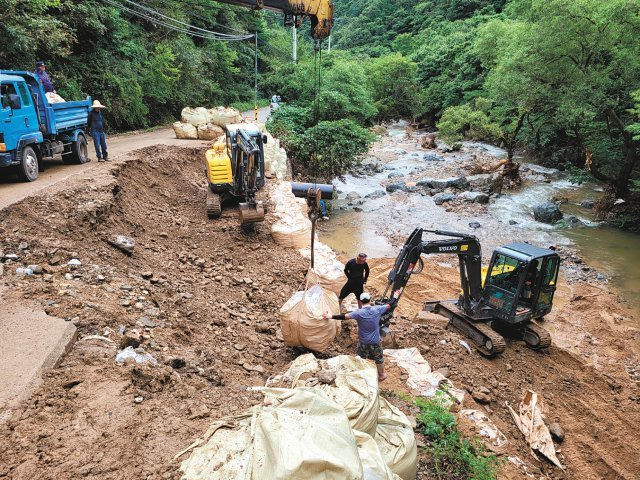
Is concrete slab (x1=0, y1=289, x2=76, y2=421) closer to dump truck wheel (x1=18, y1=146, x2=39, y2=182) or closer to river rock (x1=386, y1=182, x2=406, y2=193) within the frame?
dump truck wheel (x1=18, y1=146, x2=39, y2=182)

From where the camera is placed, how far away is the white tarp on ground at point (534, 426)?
17.5 feet

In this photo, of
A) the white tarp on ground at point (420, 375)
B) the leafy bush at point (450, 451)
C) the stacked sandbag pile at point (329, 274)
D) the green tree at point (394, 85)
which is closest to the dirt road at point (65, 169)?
the stacked sandbag pile at point (329, 274)

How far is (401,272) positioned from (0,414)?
5225 mm

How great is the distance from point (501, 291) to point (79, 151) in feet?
34.2

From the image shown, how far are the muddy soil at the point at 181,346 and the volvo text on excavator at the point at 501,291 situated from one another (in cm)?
36

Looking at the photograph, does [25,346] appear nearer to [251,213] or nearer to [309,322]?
[309,322]

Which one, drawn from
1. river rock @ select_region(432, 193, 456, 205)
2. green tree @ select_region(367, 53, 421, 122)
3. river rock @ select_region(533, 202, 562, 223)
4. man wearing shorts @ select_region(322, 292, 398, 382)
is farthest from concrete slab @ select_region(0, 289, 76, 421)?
green tree @ select_region(367, 53, 421, 122)

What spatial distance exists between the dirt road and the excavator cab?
8.55 m

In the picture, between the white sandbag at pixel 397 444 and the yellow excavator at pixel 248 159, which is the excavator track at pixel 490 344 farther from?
the yellow excavator at pixel 248 159

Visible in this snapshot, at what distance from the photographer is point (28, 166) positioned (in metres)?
8.78

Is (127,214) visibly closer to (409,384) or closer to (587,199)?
(409,384)

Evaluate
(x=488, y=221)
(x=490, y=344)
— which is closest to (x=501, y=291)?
(x=490, y=344)

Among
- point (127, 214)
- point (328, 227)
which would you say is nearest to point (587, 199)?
point (328, 227)

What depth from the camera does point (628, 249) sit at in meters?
13.5
